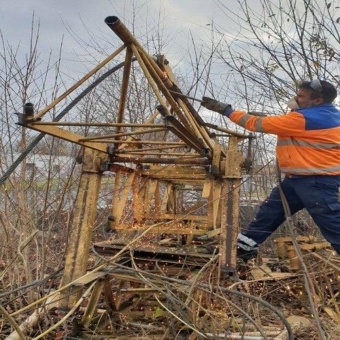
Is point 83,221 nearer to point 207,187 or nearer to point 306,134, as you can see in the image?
point 207,187

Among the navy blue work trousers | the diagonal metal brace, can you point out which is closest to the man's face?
the navy blue work trousers

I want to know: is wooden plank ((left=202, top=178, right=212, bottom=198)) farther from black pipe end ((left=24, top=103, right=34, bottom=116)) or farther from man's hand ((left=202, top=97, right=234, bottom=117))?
black pipe end ((left=24, top=103, right=34, bottom=116))

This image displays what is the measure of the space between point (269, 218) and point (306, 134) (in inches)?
41.9

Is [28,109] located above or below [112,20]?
below

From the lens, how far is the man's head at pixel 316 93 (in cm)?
490

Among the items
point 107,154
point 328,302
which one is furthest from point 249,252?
point 107,154

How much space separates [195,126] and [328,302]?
2124 mm

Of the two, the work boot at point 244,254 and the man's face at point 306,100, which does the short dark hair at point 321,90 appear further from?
the work boot at point 244,254

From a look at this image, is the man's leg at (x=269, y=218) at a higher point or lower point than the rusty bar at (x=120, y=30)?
lower

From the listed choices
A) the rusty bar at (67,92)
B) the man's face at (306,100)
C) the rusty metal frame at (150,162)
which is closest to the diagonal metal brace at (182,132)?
the rusty metal frame at (150,162)

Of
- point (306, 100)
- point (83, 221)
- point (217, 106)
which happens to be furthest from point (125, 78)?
point (306, 100)

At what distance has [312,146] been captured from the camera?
469 centimetres

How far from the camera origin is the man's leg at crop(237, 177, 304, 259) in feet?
16.8

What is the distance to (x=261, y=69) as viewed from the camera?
8273mm
